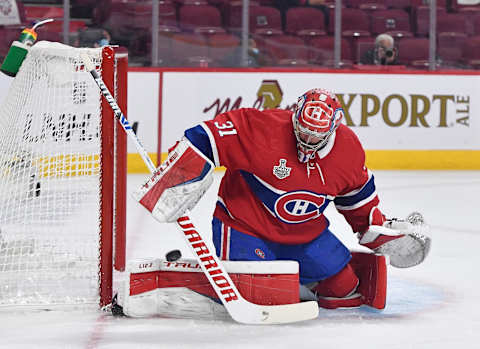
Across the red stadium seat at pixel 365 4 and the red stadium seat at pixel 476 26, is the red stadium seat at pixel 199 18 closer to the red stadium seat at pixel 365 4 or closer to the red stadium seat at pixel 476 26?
the red stadium seat at pixel 365 4

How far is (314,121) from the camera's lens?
2699 millimetres

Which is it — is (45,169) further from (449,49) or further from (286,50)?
(449,49)

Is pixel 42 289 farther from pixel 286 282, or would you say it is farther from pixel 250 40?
pixel 250 40

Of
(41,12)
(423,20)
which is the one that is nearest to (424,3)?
(423,20)

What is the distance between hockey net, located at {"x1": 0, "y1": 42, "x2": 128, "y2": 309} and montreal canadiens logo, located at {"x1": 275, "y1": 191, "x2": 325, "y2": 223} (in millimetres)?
552

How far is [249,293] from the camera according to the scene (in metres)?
2.80

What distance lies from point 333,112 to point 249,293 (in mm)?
588

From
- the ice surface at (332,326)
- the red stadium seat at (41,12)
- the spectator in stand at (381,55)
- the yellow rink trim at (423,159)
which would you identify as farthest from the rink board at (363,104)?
the ice surface at (332,326)

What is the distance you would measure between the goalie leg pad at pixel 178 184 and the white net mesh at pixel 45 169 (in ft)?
1.06

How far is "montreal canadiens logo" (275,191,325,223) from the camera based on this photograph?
9.32ft

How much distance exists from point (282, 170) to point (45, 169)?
35.4 inches

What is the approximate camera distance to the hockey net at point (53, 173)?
3000mm

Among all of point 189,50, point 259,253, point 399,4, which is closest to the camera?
point 259,253

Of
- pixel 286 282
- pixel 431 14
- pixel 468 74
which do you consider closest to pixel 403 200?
pixel 468 74
